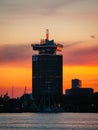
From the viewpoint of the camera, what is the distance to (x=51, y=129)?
158625 mm

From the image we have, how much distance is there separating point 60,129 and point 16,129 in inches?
398

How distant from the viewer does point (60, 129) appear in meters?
160

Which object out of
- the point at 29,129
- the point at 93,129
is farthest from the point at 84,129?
the point at 29,129

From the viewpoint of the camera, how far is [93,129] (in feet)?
529

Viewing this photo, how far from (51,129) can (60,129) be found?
99.7 inches

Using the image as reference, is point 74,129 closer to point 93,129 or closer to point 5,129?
point 93,129

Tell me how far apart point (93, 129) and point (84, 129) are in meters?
2.35

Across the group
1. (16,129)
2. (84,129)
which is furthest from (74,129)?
(16,129)

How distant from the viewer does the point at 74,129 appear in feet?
529

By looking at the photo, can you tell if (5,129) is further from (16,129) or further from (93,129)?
(93,129)

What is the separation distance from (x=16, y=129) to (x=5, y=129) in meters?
2.61

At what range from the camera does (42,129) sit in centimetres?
16138

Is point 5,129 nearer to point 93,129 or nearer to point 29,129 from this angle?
point 29,129

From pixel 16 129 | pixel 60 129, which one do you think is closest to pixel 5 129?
pixel 16 129
